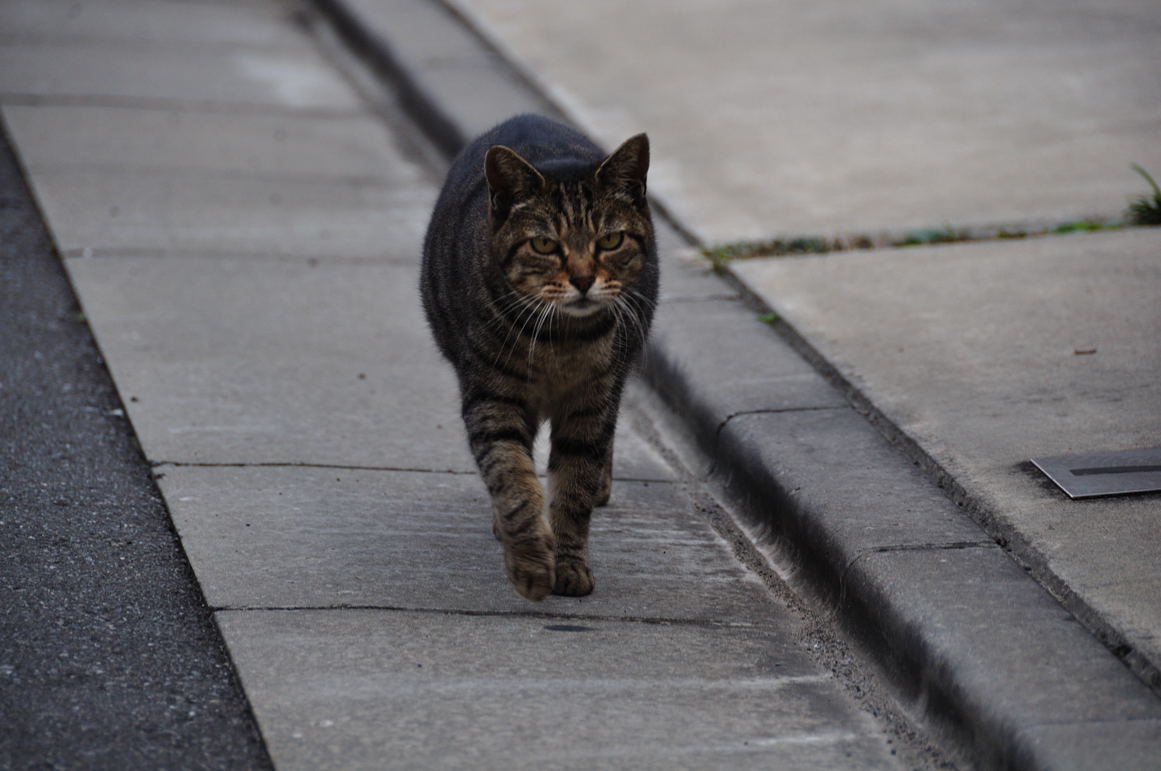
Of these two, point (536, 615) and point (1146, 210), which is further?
point (1146, 210)

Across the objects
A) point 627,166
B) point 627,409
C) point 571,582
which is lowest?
point 627,409

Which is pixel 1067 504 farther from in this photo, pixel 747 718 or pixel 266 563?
pixel 266 563

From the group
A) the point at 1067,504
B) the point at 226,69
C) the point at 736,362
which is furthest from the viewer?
the point at 226,69

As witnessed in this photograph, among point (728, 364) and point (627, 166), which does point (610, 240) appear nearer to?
point (627, 166)

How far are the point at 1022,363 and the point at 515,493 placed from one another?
1818 mm

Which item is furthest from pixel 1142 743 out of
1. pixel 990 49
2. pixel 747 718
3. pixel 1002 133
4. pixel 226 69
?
pixel 226 69

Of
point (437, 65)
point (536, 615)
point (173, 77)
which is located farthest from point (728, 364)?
point (173, 77)

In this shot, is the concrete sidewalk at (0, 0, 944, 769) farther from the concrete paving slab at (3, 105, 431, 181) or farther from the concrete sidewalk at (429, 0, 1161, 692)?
the concrete sidewalk at (429, 0, 1161, 692)

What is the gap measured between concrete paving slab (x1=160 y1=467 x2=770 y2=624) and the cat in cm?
13

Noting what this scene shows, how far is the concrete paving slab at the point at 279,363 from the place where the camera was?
14.9 feet

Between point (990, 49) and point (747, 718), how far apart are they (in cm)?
570

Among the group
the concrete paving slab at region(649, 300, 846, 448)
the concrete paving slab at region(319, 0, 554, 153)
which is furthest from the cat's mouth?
the concrete paving slab at region(319, 0, 554, 153)

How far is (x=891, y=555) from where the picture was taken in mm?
3604

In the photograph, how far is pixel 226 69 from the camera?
8680 mm
